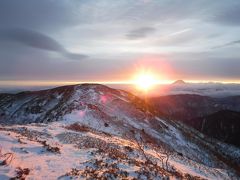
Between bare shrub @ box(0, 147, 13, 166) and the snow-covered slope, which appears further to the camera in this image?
the snow-covered slope

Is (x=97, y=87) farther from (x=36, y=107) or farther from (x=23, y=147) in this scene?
(x=23, y=147)

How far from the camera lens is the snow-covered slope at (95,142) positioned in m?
16.4

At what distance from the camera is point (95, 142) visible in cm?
2828

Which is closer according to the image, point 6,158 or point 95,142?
point 6,158

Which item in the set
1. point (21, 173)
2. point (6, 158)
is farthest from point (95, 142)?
point (21, 173)

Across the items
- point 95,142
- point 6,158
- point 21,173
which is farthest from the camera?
point 95,142

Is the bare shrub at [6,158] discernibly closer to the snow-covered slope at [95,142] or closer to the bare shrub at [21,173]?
the snow-covered slope at [95,142]

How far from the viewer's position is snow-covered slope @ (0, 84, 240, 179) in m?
16.4

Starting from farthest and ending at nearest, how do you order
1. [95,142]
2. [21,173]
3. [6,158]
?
1. [95,142]
2. [6,158]
3. [21,173]

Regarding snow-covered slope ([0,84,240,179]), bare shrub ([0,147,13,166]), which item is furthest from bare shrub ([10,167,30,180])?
bare shrub ([0,147,13,166])

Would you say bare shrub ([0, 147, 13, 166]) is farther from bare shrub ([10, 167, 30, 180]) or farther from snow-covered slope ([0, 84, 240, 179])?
bare shrub ([10, 167, 30, 180])

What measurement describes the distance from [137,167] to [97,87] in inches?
3214

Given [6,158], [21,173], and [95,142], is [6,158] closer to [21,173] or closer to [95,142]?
[21,173]

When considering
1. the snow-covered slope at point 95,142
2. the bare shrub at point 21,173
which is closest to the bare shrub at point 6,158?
the snow-covered slope at point 95,142
